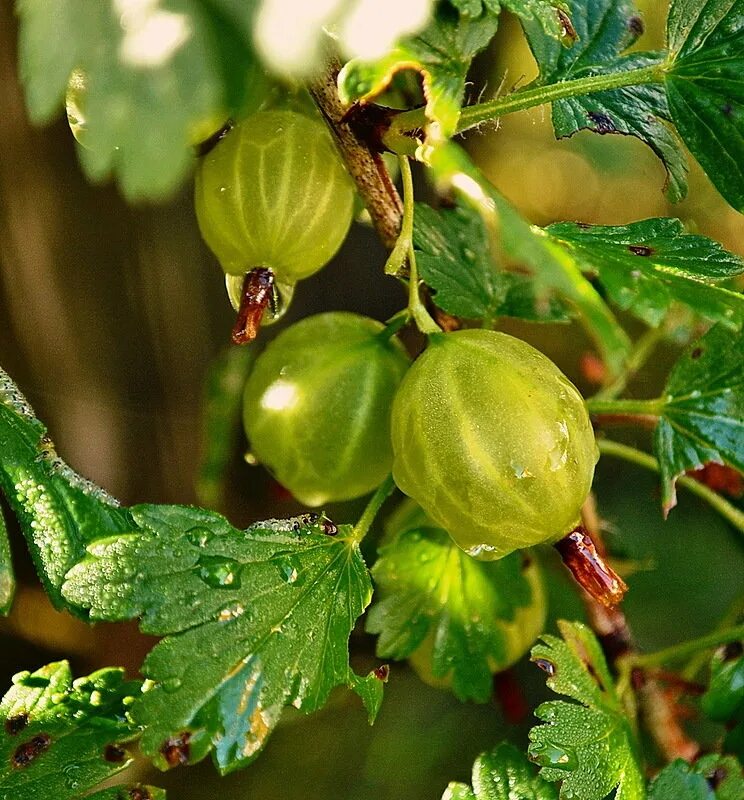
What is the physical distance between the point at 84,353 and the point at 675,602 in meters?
0.90

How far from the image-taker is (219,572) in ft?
1.60

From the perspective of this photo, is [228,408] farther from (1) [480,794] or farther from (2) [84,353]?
(1) [480,794]

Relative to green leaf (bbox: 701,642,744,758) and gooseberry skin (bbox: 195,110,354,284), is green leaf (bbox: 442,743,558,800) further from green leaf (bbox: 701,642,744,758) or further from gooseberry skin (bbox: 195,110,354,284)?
gooseberry skin (bbox: 195,110,354,284)

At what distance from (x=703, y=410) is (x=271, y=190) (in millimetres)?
349

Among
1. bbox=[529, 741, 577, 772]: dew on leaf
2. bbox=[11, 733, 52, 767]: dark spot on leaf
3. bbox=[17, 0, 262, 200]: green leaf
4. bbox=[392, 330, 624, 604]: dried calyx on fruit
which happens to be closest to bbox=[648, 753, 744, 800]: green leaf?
bbox=[529, 741, 577, 772]: dew on leaf

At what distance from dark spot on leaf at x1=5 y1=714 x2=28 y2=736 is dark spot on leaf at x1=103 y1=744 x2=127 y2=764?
5cm

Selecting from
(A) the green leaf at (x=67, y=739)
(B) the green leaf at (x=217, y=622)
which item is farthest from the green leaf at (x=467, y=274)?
(A) the green leaf at (x=67, y=739)

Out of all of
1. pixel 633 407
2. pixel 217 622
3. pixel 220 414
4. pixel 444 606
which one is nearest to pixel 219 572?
pixel 217 622

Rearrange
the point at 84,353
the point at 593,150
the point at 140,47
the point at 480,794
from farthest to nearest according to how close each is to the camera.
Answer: the point at 593,150 → the point at 84,353 → the point at 480,794 → the point at 140,47

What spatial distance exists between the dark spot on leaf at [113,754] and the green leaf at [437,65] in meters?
0.41

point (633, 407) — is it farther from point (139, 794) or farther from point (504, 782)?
point (139, 794)

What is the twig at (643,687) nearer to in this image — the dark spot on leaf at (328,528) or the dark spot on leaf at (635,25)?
the dark spot on leaf at (328,528)

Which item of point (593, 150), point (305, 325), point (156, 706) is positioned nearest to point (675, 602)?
point (593, 150)

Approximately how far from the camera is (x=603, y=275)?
0.48 m
